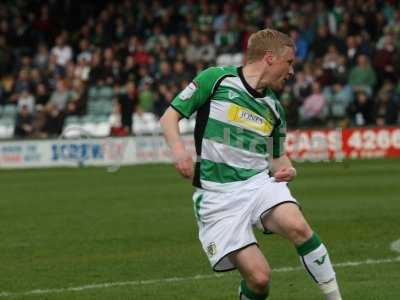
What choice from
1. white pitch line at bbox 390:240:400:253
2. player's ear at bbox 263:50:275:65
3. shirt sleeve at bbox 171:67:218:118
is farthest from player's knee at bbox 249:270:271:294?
white pitch line at bbox 390:240:400:253

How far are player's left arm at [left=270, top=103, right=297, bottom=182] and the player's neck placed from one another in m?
0.19

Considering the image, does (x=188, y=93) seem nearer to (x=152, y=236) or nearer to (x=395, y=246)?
(x=395, y=246)

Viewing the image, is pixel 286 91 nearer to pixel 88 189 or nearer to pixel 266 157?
pixel 88 189

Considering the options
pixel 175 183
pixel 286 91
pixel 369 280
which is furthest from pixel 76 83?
pixel 369 280

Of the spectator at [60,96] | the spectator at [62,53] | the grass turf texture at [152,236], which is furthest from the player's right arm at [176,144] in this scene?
the spectator at [62,53]

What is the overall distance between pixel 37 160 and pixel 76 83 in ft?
16.1

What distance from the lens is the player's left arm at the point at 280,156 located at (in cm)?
753

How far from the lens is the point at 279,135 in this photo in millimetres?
7695

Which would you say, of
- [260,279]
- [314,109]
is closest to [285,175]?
Answer: [260,279]

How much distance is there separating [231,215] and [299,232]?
43cm

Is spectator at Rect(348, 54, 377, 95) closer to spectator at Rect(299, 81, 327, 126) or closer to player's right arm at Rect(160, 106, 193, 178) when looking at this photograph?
spectator at Rect(299, 81, 327, 126)

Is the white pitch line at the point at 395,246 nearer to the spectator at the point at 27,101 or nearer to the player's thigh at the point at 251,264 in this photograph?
the player's thigh at the point at 251,264

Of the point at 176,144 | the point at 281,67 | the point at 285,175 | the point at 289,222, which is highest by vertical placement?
the point at 281,67

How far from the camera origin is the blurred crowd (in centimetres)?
2962
